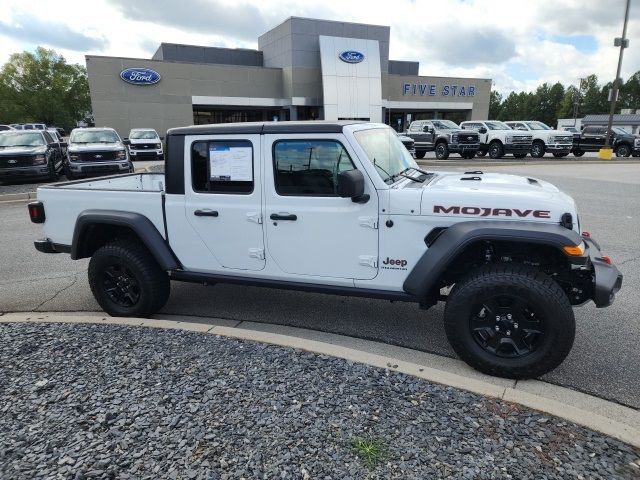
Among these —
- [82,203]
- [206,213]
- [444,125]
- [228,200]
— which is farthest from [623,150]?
[82,203]

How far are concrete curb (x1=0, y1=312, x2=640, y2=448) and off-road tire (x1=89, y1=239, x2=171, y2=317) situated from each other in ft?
0.68

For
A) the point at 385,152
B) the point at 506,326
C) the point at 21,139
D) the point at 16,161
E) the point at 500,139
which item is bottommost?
the point at 506,326

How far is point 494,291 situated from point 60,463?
9.10ft

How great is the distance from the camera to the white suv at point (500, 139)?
870 inches

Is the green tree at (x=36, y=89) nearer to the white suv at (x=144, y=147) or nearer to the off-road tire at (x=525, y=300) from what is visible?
the white suv at (x=144, y=147)

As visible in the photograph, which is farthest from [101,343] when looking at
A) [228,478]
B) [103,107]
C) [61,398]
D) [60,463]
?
[103,107]

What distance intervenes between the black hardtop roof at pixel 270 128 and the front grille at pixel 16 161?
477 inches

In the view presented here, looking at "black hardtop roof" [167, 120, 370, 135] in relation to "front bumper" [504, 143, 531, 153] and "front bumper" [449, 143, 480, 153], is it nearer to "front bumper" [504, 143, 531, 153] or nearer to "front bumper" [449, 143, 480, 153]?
"front bumper" [449, 143, 480, 153]

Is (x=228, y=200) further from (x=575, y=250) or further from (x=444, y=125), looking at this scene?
(x=444, y=125)

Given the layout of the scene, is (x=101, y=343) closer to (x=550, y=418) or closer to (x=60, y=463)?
(x=60, y=463)

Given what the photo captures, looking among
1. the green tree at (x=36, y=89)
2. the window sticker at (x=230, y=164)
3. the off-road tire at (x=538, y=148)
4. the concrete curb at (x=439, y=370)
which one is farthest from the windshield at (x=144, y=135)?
the green tree at (x=36, y=89)

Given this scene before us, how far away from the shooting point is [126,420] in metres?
2.65

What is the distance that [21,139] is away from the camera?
14.4 meters

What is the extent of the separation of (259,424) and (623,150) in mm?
29837
